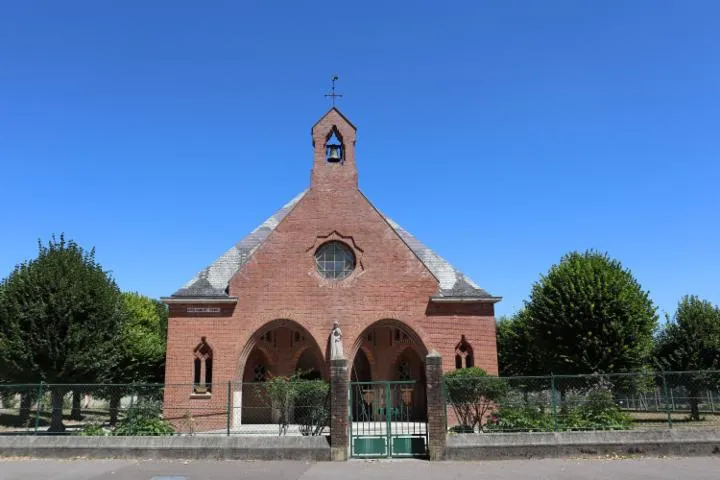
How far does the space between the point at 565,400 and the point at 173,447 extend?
10512 mm

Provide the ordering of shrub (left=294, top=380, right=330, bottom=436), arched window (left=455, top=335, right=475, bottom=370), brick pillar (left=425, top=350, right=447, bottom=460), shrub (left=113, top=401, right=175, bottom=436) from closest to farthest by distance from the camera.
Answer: brick pillar (left=425, top=350, right=447, bottom=460) → shrub (left=113, top=401, right=175, bottom=436) → shrub (left=294, top=380, right=330, bottom=436) → arched window (left=455, top=335, right=475, bottom=370)

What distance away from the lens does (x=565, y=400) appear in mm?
15086

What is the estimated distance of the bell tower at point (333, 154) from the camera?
Result: 84.6ft

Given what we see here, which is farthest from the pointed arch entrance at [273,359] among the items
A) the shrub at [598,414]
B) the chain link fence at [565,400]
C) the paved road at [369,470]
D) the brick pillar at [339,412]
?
the shrub at [598,414]

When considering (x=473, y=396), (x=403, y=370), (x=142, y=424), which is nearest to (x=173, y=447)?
(x=142, y=424)

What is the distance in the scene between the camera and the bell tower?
25781mm

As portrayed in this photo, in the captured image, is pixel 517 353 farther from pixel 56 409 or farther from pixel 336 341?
pixel 56 409

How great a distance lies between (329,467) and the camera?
12.4 m

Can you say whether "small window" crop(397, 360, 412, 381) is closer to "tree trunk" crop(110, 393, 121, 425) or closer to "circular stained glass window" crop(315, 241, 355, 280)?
"circular stained glass window" crop(315, 241, 355, 280)

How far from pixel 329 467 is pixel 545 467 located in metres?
4.85

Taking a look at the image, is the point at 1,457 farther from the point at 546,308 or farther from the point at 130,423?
the point at 546,308

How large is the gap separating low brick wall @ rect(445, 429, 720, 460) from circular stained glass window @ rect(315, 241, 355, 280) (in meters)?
12.3

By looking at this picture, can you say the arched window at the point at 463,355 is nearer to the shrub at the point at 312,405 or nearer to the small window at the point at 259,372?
the shrub at the point at 312,405

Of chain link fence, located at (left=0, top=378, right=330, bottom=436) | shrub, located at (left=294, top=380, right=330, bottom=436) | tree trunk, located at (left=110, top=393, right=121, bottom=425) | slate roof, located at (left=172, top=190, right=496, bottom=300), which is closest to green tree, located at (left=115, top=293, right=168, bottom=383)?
slate roof, located at (left=172, top=190, right=496, bottom=300)
